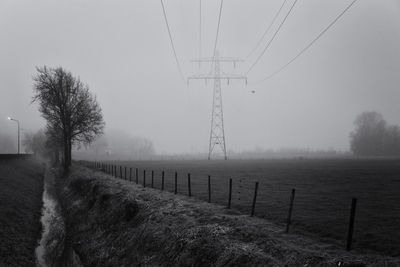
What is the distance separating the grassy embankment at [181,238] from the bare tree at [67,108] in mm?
35720

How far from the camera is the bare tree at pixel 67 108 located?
5572cm

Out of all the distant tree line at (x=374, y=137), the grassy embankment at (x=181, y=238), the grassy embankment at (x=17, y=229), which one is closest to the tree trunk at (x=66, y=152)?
the grassy embankment at (x=17, y=229)

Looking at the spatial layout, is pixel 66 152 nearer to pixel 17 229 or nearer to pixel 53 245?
pixel 17 229

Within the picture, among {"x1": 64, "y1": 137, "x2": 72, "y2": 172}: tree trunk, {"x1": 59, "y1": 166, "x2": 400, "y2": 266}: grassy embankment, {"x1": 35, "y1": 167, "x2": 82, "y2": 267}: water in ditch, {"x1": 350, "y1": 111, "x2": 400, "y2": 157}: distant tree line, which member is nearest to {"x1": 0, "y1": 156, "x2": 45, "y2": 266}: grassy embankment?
{"x1": 35, "y1": 167, "x2": 82, "y2": 267}: water in ditch

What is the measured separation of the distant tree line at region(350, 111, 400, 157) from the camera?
14700 cm

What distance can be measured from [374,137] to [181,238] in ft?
510

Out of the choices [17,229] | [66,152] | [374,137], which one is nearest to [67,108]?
[66,152]

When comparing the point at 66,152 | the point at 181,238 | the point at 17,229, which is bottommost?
the point at 17,229

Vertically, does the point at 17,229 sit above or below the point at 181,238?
below

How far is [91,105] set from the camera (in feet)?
197

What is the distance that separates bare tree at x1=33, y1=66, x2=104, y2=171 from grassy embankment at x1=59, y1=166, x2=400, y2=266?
117ft

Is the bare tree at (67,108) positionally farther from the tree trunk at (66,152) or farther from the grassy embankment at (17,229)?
the grassy embankment at (17,229)

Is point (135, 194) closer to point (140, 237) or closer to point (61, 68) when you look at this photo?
point (140, 237)

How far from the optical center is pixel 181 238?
13328 millimetres
